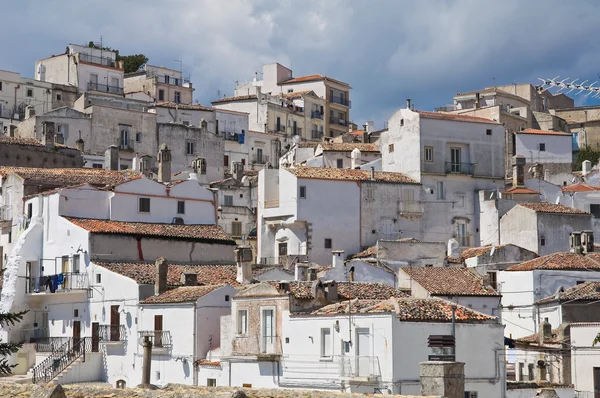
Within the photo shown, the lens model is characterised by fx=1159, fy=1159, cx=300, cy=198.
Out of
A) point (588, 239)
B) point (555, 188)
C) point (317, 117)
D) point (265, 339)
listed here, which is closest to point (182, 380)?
point (265, 339)

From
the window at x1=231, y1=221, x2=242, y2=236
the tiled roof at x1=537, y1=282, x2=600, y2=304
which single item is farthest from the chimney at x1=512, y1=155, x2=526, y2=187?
the tiled roof at x1=537, y1=282, x2=600, y2=304

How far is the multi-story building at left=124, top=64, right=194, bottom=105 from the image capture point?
349ft

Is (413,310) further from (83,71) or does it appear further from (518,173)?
(83,71)

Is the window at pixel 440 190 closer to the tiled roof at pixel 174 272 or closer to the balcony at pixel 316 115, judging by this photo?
the tiled roof at pixel 174 272

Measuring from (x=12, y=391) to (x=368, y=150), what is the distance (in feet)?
221

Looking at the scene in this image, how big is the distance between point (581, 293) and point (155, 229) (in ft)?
67.9

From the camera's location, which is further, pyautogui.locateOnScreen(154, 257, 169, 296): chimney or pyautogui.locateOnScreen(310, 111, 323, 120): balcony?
pyautogui.locateOnScreen(310, 111, 323, 120): balcony

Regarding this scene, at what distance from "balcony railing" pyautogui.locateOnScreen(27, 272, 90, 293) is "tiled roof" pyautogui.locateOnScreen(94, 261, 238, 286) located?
49.4 inches

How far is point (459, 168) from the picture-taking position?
73.2 m

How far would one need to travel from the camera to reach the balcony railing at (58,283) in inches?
2131

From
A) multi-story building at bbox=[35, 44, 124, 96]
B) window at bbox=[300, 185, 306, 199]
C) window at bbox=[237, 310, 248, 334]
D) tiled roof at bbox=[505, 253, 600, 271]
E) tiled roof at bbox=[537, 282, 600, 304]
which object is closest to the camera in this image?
window at bbox=[237, 310, 248, 334]

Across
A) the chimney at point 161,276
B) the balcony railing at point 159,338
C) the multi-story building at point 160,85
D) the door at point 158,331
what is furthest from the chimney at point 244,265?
the multi-story building at point 160,85

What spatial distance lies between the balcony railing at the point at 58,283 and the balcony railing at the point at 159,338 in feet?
20.2

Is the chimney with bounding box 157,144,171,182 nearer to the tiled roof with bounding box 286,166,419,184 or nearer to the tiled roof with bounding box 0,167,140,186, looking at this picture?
the tiled roof with bounding box 0,167,140,186
